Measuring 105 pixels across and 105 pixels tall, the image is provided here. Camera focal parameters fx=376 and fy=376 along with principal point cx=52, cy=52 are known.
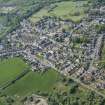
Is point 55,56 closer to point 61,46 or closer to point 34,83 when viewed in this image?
point 61,46

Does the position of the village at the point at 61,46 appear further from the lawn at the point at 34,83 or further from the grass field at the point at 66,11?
the grass field at the point at 66,11

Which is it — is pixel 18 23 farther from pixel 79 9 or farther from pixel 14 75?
pixel 14 75

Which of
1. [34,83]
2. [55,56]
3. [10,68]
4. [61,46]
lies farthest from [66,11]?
[34,83]

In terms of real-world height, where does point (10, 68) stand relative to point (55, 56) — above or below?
below

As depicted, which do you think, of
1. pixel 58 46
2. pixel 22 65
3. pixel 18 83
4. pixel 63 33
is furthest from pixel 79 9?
pixel 18 83

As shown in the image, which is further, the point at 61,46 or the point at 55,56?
the point at 61,46

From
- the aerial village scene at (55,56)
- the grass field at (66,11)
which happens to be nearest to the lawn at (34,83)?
the aerial village scene at (55,56)

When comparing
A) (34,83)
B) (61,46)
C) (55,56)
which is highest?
(61,46)
